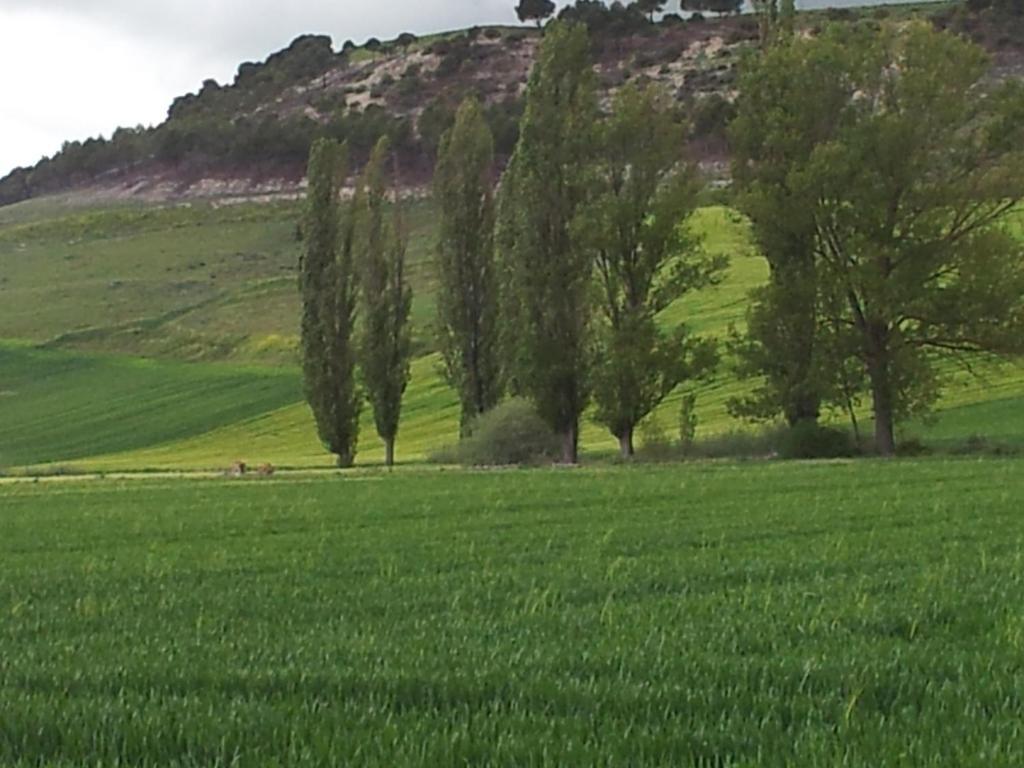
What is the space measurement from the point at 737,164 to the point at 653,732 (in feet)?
116

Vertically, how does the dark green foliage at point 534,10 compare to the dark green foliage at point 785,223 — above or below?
above

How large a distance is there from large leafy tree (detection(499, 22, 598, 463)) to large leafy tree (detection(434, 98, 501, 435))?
615 centimetres

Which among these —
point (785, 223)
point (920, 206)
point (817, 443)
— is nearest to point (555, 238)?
point (785, 223)

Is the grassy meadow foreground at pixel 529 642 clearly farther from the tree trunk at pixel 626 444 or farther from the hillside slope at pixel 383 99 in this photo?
the hillside slope at pixel 383 99

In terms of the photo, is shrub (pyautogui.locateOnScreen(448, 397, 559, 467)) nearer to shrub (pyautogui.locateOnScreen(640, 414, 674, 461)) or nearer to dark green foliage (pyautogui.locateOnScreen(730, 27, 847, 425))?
shrub (pyautogui.locateOnScreen(640, 414, 674, 461))

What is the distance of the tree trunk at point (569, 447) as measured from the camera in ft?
138

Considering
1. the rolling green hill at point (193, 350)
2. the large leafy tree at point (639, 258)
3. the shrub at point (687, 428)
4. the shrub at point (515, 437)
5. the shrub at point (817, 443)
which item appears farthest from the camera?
the rolling green hill at point (193, 350)

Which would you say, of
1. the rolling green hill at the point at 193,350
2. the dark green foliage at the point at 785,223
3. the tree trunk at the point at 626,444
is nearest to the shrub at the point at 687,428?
the tree trunk at the point at 626,444

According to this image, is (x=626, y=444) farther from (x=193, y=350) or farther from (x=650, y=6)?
(x=650, y=6)

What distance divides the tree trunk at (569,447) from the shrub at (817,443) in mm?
7381

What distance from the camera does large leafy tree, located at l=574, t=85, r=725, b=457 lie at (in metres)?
40.0

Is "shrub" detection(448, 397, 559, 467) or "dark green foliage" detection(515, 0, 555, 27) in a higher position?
"dark green foliage" detection(515, 0, 555, 27)

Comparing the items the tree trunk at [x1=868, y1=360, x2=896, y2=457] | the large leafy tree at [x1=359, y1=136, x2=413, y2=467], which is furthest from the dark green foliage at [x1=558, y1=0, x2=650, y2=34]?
the tree trunk at [x1=868, y1=360, x2=896, y2=457]

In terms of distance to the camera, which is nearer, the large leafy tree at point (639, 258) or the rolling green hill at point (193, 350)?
the large leafy tree at point (639, 258)
